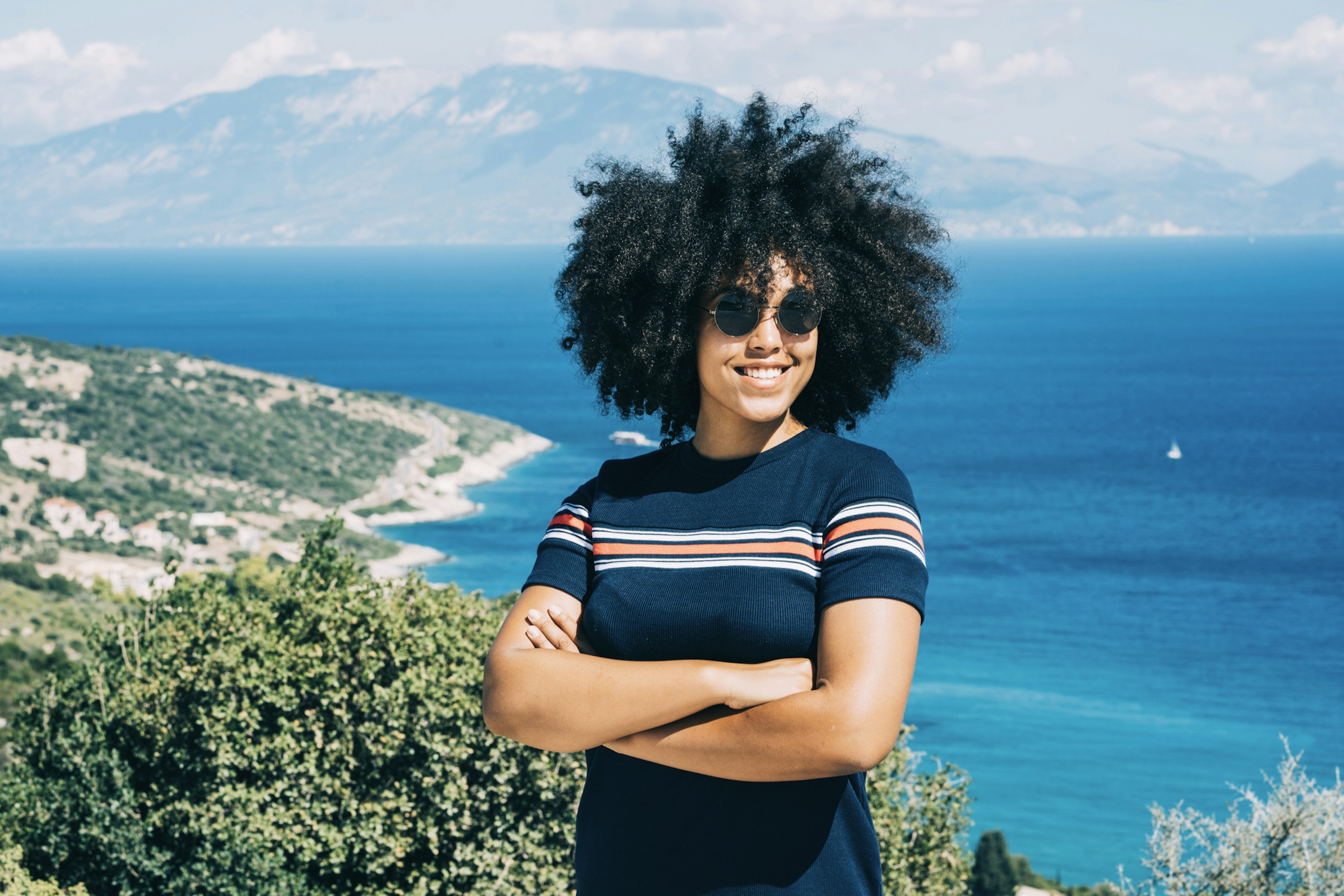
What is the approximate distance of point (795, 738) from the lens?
226 centimetres

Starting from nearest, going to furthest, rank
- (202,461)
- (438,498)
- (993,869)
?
(993,869)
(202,461)
(438,498)

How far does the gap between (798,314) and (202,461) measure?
86805mm

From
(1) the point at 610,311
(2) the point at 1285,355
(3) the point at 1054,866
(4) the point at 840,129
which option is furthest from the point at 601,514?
(2) the point at 1285,355

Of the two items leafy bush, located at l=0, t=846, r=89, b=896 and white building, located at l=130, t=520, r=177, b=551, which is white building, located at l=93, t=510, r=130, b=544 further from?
leafy bush, located at l=0, t=846, r=89, b=896

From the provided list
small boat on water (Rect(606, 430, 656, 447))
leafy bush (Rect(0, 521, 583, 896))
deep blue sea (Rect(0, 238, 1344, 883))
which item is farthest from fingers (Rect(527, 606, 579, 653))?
small boat on water (Rect(606, 430, 656, 447))

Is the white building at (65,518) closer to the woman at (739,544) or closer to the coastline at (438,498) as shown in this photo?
the coastline at (438,498)

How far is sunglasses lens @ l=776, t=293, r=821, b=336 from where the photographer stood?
2623 millimetres

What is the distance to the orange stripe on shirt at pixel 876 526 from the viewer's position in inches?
91.9

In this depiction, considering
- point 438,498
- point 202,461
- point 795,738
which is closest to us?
point 795,738

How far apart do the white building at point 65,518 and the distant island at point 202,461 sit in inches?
3.8

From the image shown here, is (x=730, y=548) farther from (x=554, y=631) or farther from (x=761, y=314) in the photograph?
(x=761, y=314)

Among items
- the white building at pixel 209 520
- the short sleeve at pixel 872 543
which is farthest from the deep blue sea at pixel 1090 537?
the white building at pixel 209 520

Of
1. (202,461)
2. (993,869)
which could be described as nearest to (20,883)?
(993,869)

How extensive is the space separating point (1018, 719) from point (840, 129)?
49298 mm
